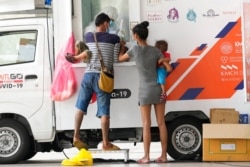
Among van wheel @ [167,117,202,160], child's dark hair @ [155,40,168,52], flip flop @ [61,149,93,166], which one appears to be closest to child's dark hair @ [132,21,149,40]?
child's dark hair @ [155,40,168,52]

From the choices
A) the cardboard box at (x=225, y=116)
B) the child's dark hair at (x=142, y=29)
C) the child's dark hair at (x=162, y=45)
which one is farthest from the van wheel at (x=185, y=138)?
the child's dark hair at (x=142, y=29)

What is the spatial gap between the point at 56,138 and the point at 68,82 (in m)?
0.90

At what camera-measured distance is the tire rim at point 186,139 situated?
8.86 m

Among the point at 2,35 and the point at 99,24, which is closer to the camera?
the point at 99,24

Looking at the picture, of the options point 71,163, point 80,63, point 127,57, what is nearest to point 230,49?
point 127,57

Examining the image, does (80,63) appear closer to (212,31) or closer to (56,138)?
(56,138)

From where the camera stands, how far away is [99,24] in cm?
859

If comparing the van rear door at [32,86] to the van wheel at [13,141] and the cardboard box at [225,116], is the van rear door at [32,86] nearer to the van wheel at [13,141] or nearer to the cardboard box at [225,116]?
the van wheel at [13,141]

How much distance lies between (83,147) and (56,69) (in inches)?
47.9

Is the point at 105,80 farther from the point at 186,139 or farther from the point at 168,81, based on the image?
the point at 186,139

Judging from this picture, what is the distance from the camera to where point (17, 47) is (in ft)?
30.0

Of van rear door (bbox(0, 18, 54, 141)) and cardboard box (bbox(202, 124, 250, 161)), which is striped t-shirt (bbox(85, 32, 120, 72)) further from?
cardboard box (bbox(202, 124, 250, 161))

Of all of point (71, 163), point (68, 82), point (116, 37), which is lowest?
point (71, 163)

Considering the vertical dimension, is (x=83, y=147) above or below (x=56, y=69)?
below
